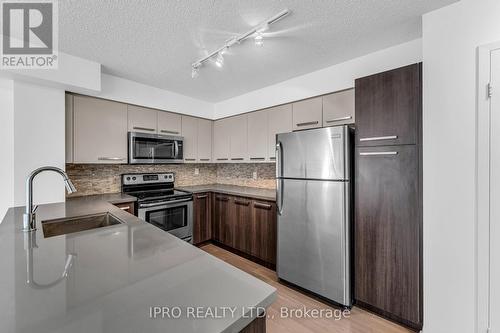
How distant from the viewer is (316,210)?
218 centimetres

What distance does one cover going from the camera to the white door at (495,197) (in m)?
1.39

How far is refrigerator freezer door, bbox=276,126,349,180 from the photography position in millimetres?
2031

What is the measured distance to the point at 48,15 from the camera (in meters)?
1.67

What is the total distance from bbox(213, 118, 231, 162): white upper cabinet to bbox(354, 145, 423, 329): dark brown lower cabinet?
222 cm

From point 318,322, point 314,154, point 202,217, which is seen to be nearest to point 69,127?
point 202,217

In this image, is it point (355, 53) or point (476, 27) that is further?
point (355, 53)

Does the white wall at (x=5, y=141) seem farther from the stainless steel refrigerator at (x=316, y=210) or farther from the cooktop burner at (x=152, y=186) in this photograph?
the stainless steel refrigerator at (x=316, y=210)

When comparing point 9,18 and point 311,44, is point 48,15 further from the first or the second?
point 311,44

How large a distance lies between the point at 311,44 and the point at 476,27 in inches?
44.6

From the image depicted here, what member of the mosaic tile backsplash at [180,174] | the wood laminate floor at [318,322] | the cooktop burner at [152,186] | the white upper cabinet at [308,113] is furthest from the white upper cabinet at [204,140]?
the wood laminate floor at [318,322]

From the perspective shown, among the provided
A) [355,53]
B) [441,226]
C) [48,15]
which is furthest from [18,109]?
[441,226]

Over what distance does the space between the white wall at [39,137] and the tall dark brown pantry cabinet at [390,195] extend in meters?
2.99

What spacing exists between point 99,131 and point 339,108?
280 centimetres

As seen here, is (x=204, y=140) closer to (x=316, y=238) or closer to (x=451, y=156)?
(x=316, y=238)
